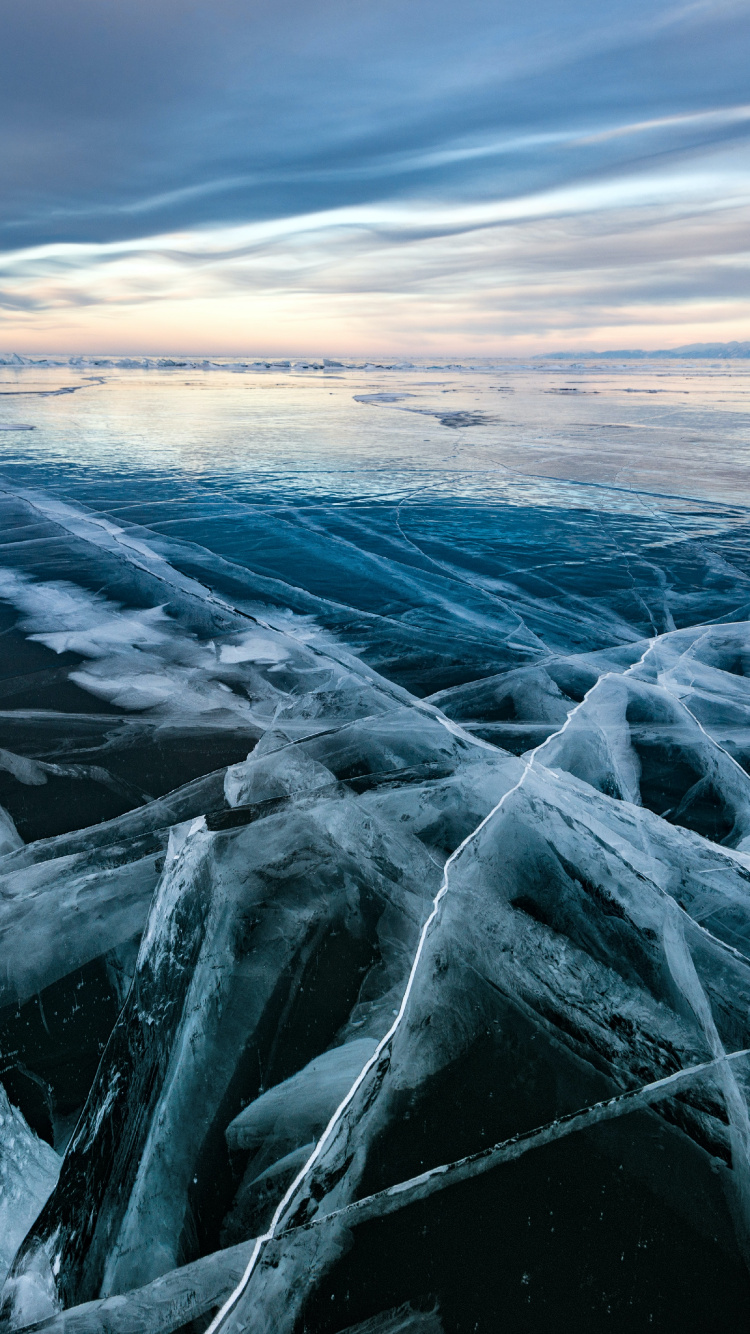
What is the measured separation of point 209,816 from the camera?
2.54 meters

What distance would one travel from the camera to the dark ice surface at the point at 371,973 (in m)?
1.34

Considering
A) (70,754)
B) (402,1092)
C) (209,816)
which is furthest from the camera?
(70,754)

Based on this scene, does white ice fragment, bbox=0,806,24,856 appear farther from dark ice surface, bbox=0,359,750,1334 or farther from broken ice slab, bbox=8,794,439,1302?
broken ice slab, bbox=8,794,439,1302

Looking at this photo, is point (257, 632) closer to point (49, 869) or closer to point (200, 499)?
point (49, 869)

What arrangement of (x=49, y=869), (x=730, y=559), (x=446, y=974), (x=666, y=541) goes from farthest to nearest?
(x=666, y=541) < (x=730, y=559) < (x=49, y=869) < (x=446, y=974)

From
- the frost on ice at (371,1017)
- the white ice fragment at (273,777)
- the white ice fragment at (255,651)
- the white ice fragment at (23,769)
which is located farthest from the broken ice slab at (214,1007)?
the white ice fragment at (255,651)

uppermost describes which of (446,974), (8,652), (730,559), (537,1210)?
(730,559)

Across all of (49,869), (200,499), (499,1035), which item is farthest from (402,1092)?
(200,499)

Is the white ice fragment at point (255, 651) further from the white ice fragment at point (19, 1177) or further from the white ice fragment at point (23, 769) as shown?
the white ice fragment at point (19, 1177)

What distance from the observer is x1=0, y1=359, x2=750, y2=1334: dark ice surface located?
4.40 ft

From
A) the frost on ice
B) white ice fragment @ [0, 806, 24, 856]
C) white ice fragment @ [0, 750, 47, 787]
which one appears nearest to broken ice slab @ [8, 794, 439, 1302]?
the frost on ice

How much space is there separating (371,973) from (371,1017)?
0.14m

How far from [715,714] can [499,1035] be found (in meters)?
2.64

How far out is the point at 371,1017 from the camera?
1.79 metres
